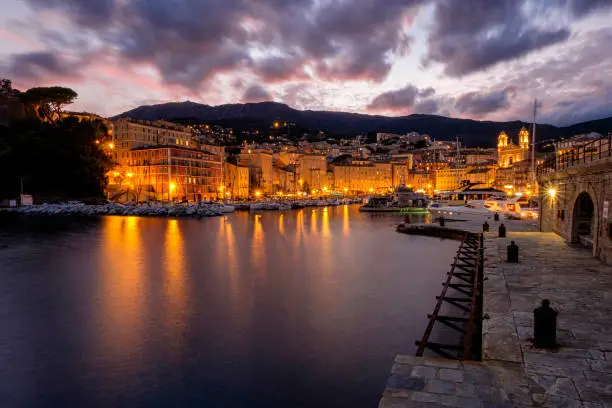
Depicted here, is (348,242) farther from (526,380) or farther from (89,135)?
(89,135)

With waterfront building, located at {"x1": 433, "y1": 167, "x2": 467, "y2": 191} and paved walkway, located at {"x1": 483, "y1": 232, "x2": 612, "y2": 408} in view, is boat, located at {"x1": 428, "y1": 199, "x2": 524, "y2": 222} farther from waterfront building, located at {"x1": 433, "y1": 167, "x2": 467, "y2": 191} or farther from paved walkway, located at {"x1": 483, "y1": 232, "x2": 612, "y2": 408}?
waterfront building, located at {"x1": 433, "y1": 167, "x2": 467, "y2": 191}

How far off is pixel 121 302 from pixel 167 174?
83.2 metres

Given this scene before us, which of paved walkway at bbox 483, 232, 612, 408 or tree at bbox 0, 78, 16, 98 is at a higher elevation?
tree at bbox 0, 78, 16, 98

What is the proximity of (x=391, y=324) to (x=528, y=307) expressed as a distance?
507 cm

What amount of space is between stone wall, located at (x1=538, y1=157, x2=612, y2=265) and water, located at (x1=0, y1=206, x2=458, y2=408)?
6.54 metres

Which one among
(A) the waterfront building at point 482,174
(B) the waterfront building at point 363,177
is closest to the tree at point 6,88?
A: (B) the waterfront building at point 363,177

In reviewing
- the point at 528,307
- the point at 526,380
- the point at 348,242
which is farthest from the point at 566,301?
the point at 348,242

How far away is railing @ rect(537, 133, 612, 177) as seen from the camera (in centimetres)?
1546

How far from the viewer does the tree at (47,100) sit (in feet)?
329

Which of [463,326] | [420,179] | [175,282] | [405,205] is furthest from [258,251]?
[420,179]

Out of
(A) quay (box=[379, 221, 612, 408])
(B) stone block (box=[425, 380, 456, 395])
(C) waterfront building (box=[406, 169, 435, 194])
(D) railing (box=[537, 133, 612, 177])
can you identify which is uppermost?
(C) waterfront building (box=[406, 169, 435, 194])

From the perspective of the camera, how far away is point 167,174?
317 ft

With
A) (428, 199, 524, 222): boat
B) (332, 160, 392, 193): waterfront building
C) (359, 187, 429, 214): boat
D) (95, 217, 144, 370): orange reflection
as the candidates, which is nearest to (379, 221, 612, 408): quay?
(95, 217, 144, 370): orange reflection

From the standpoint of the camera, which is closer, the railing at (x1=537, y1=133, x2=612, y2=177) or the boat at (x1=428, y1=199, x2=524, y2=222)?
the railing at (x1=537, y1=133, x2=612, y2=177)
